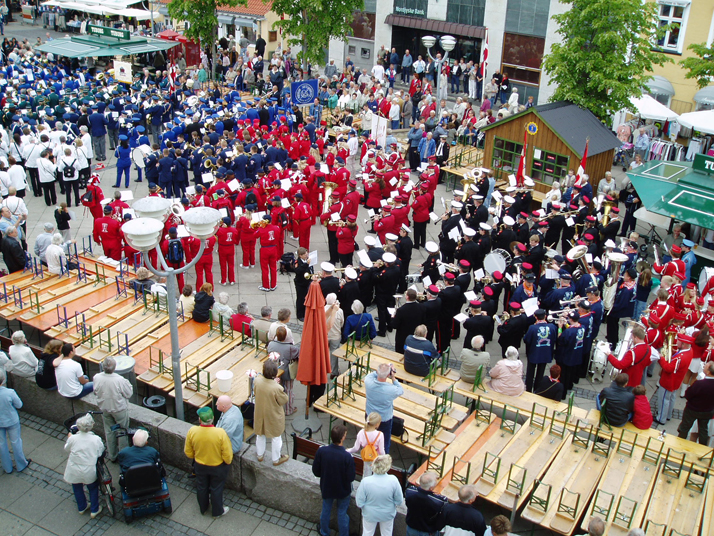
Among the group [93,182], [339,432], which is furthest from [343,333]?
[93,182]

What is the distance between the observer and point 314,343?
9.92 meters

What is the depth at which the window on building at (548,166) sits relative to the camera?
19156 mm

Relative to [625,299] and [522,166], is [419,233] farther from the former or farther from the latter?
[625,299]

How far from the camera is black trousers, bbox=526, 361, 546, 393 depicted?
11.7 metres

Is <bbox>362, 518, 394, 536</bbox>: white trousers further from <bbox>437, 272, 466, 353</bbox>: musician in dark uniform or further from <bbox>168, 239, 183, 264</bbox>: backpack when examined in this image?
<bbox>168, 239, 183, 264</bbox>: backpack

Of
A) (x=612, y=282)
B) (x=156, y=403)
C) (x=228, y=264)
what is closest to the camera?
(x=156, y=403)

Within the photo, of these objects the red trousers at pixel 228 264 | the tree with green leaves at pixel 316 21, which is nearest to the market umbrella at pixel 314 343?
the red trousers at pixel 228 264

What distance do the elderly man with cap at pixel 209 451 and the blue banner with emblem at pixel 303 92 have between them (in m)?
16.1

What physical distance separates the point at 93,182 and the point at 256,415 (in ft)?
32.1

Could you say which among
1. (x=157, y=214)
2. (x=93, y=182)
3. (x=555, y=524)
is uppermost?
(x=157, y=214)

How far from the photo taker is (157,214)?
886 cm

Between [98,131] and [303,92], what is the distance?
679 centimetres

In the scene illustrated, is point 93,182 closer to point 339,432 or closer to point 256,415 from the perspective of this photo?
point 256,415

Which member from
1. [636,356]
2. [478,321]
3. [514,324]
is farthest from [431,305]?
[636,356]
